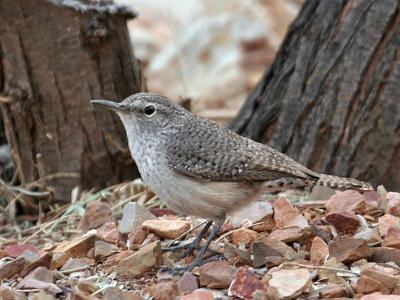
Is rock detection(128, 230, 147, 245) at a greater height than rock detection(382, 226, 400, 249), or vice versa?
rock detection(128, 230, 147, 245)

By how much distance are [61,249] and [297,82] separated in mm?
2964

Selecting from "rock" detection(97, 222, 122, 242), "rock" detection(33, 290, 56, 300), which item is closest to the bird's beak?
"rock" detection(97, 222, 122, 242)

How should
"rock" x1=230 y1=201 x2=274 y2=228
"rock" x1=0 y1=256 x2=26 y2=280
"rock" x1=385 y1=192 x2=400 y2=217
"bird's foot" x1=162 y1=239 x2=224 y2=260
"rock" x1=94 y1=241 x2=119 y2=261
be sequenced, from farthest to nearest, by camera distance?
"rock" x1=230 y1=201 x2=274 y2=228, "rock" x1=385 y1=192 x2=400 y2=217, "bird's foot" x1=162 y1=239 x2=224 y2=260, "rock" x1=94 y1=241 x2=119 y2=261, "rock" x1=0 y1=256 x2=26 y2=280

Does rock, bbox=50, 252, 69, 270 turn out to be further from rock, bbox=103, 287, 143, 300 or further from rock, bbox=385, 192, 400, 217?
rock, bbox=385, 192, 400, 217

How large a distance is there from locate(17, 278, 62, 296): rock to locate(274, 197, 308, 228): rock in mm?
1894

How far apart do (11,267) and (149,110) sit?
5.12 feet

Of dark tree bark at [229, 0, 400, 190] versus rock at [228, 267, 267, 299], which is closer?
rock at [228, 267, 267, 299]

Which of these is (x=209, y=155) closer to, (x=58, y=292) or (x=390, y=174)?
(x=58, y=292)

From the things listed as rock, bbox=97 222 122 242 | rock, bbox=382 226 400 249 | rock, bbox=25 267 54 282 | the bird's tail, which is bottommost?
rock, bbox=382 226 400 249

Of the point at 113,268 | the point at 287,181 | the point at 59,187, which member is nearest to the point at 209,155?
the point at 287,181

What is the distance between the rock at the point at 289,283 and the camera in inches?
147

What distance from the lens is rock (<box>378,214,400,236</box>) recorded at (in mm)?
4785

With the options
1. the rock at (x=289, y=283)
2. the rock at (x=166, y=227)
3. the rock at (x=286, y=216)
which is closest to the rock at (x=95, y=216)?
the rock at (x=166, y=227)

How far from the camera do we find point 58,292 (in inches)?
159
